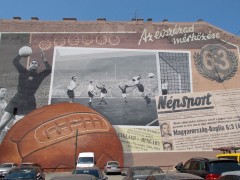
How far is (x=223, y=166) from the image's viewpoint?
12.6 metres

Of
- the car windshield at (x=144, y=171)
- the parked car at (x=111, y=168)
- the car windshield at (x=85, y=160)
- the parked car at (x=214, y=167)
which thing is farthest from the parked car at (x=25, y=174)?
the parked car at (x=111, y=168)

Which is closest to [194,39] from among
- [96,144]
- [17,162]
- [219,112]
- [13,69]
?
[219,112]

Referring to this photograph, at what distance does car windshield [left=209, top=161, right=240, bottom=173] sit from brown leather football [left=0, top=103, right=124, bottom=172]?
20794 mm

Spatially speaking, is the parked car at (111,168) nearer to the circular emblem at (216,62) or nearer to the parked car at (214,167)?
the circular emblem at (216,62)

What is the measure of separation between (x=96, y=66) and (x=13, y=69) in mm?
9412

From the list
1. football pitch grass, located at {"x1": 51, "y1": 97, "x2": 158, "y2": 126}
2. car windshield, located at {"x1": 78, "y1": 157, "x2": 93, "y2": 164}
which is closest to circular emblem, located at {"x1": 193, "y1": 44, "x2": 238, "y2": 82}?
football pitch grass, located at {"x1": 51, "y1": 97, "x2": 158, "y2": 126}

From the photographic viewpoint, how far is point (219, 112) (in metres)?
39.4

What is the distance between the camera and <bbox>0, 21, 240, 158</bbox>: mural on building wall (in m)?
38.2

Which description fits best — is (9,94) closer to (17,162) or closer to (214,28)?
(17,162)

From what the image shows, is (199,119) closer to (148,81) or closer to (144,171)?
(148,81)

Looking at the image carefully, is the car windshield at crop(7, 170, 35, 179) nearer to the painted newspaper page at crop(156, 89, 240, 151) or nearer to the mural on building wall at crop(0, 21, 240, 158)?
the mural on building wall at crop(0, 21, 240, 158)

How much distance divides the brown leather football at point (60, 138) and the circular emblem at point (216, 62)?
1393cm

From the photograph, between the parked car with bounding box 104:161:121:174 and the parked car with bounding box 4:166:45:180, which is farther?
the parked car with bounding box 104:161:121:174

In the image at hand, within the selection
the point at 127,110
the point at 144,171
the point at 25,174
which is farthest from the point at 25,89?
the point at 144,171
